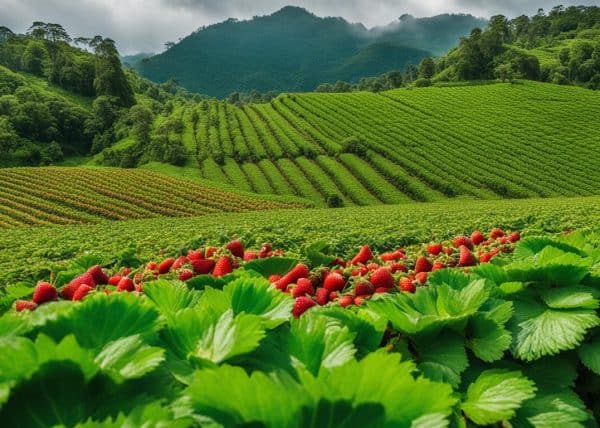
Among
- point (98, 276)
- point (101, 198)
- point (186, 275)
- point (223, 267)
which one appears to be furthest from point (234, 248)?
point (101, 198)

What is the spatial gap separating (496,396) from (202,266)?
2223 mm

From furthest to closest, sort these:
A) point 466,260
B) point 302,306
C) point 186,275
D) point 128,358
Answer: point 466,260 → point 186,275 → point 302,306 → point 128,358

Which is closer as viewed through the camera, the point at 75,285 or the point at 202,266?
the point at 75,285

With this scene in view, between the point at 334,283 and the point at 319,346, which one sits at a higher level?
the point at 319,346

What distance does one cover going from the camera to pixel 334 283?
250cm

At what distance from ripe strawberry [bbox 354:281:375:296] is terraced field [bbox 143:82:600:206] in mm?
43643

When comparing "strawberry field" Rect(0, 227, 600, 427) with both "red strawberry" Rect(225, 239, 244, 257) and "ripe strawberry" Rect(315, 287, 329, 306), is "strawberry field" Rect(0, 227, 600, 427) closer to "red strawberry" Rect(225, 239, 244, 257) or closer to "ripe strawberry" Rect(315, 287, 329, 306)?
"ripe strawberry" Rect(315, 287, 329, 306)

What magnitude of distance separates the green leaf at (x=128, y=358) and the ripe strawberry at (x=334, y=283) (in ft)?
5.20

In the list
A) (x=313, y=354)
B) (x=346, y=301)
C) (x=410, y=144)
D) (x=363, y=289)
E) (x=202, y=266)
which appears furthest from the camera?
(x=410, y=144)

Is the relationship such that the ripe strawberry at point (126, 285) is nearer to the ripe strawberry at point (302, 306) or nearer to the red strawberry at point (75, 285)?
the red strawberry at point (75, 285)

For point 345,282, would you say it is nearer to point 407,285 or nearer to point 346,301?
point 407,285

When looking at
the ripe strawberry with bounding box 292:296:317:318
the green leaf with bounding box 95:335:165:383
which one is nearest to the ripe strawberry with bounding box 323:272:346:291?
the ripe strawberry with bounding box 292:296:317:318

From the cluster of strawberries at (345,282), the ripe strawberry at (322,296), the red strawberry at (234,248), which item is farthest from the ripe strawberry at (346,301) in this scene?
the red strawberry at (234,248)

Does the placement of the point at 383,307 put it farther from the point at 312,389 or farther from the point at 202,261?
the point at 202,261
